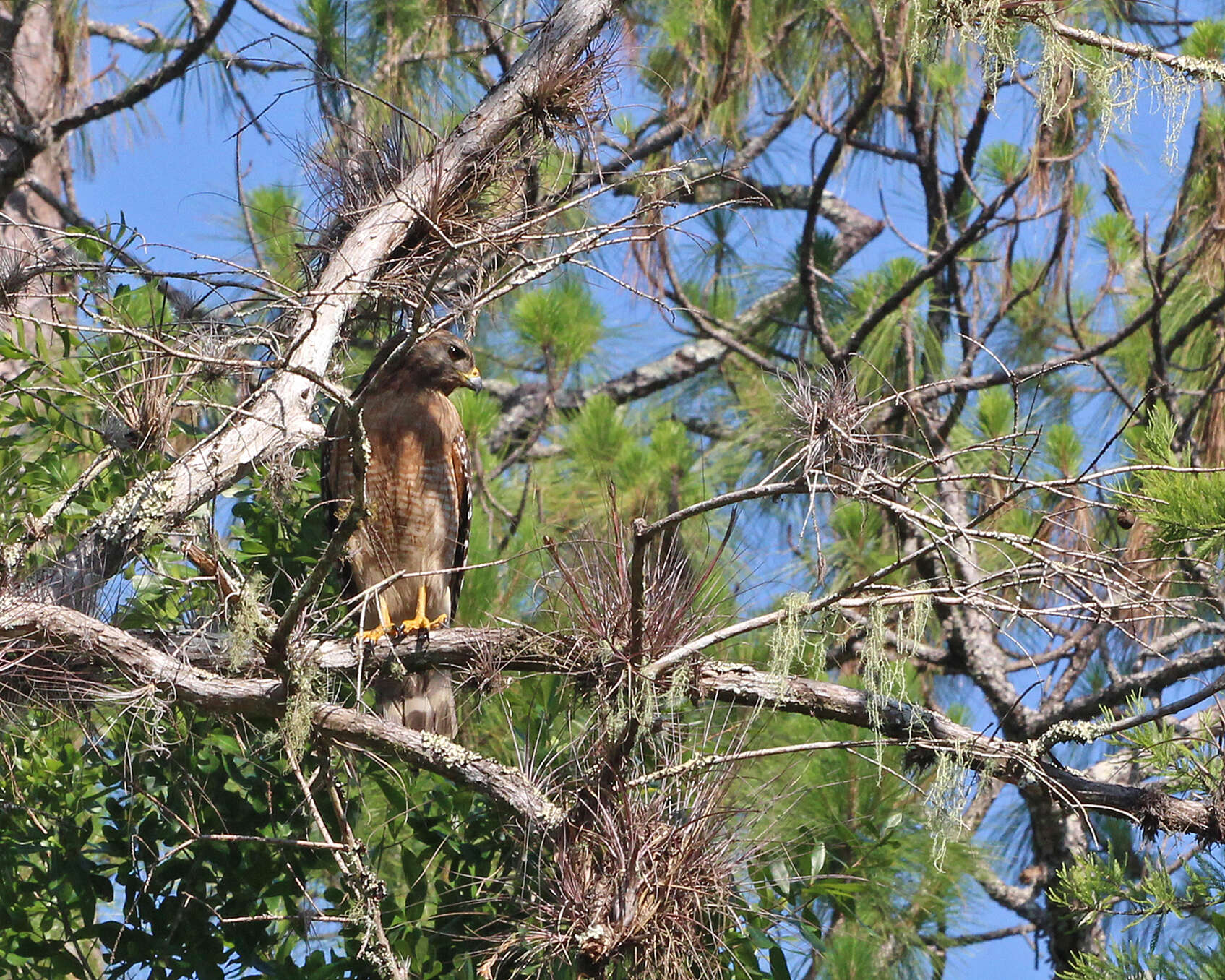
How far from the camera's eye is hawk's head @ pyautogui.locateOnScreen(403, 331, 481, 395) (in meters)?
4.82

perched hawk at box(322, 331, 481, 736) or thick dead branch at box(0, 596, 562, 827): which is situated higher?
perched hawk at box(322, 331, 481, 736)

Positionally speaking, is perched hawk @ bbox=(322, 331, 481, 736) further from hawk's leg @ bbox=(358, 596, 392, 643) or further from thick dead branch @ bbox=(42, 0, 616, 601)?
thick dead branch @ bbox=(42, 0, 616, 601)

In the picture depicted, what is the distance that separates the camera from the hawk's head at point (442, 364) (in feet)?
15.8

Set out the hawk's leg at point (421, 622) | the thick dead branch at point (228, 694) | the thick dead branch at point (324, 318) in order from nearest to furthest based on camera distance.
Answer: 1. the thick dead branch at point (228, 694)
2. the thick dead branch at point (324, 318)
3. the hawk's leg at point (421, 622)

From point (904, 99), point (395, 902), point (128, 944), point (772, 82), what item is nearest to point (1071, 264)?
point (904, 99)

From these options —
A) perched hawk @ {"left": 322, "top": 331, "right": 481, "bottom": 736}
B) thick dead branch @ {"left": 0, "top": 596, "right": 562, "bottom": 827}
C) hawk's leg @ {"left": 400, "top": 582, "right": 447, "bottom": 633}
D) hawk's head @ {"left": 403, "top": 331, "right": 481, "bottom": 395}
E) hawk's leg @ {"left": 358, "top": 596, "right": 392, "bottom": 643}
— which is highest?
hawk's head @ {"left": 403, "top": 331, "right": 481, "bottom": 395}

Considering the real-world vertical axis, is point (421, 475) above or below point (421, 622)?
above

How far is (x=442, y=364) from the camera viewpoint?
4836 millimetres

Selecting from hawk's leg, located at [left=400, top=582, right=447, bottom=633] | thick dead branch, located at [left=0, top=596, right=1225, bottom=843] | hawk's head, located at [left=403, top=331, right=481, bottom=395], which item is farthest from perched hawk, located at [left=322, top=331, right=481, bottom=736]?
thick dead branch, located at [left=0, top=596, right=1225, bottom=843]

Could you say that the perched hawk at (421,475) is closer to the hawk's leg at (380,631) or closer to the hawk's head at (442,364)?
the hawk's head at (442,364)

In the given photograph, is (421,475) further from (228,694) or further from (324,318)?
(228,694)

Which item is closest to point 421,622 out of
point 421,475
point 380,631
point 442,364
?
point 380,631

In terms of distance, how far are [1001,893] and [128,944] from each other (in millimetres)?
3740

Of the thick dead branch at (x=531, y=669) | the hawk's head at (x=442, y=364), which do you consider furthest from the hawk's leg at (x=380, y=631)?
the hawk's head at (x=442, y=364)
